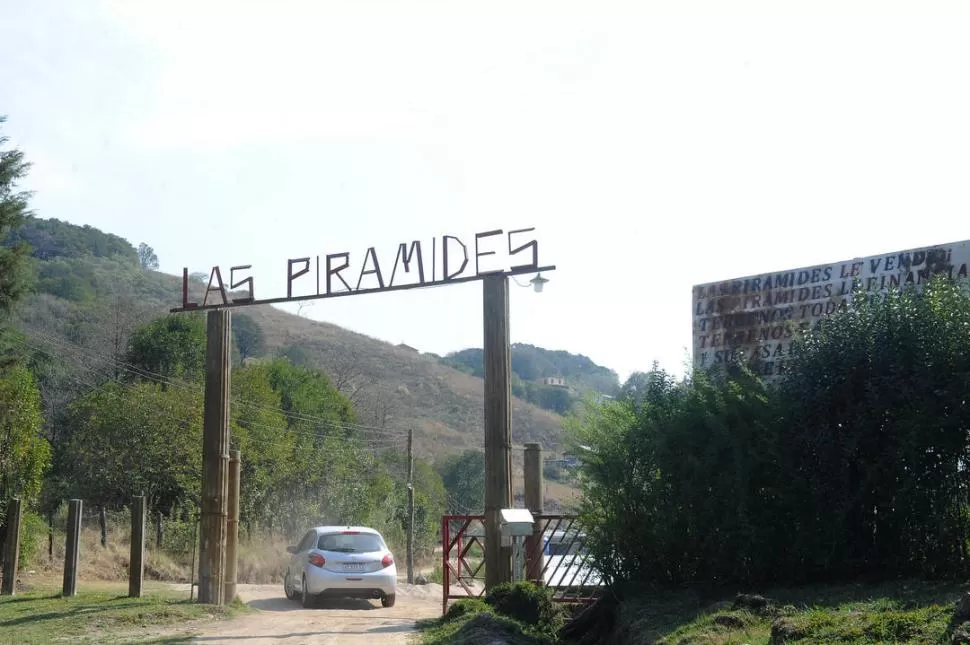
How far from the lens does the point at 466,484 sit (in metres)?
72.6

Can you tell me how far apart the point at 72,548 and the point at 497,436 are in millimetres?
9079

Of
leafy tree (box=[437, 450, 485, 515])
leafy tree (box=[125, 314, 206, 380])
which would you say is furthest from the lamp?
leafy tree (box=[437, 450, 485, 515])

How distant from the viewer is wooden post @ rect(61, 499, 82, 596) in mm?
19312

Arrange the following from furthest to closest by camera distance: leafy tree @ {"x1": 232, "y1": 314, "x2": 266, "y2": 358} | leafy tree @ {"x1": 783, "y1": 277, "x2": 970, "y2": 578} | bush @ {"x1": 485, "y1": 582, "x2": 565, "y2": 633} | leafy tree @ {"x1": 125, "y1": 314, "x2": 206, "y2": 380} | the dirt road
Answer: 1. leafy tree @ {"x1": 232, "y1": 314, "x2": 266, "y2": 358}
2. leafy tree @ {"x1": 125, "y1": 314, "x2": 206, "y2": 380}
3. the dirt road
4. bush @ {"x1": 485, "y1": 582, "x2": 565, "y2": 633}
5. leafy tree @ {"x1": 783, "y1": 277, "x2": 970, "y2": 578}

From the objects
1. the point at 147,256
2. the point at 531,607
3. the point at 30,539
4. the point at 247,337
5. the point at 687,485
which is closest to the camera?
the point at 687,485

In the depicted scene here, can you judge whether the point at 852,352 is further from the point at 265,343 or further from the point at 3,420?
the point at 265,343

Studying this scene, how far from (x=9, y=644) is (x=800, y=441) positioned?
961 centimetres

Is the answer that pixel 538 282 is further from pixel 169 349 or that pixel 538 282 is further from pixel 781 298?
pixel 169 349

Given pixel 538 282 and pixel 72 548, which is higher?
pixel 538 282

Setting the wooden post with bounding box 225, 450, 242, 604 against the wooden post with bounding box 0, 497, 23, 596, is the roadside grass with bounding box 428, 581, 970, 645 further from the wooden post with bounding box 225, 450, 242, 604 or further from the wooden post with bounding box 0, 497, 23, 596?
the wooden post with bounding box 0, 497, 23, 596

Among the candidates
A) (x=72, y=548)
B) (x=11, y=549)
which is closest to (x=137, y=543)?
(x=72, y=548)

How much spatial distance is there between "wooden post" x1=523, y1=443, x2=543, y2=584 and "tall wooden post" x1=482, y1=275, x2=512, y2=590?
55cm

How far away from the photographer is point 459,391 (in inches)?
4269

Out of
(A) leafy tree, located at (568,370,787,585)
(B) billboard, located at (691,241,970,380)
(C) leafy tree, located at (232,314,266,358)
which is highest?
(C) leafy tree, located at (232,314,266,358)
